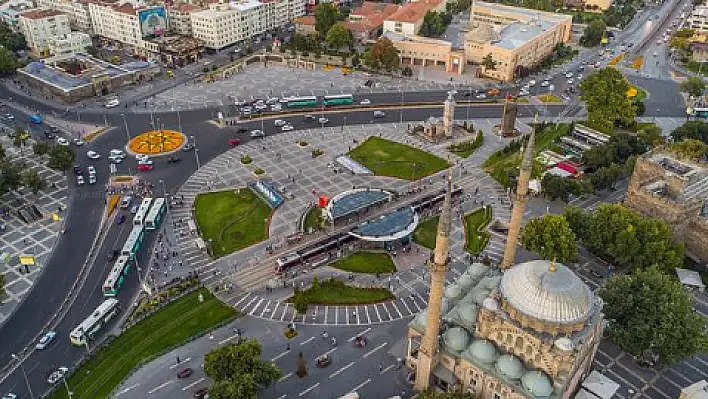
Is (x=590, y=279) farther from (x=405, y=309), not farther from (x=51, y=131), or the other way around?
(x=51, y=131)

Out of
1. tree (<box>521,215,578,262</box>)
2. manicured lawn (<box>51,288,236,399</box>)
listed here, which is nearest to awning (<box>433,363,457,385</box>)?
tree (<box>521,215,578,262</box>)

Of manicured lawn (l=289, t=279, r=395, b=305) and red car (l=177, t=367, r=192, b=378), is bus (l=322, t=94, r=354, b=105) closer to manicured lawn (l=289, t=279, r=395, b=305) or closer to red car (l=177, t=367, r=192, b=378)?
manicured lawn (l=289, t=279, r=395, b=305)

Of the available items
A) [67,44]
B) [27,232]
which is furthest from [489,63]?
[27,232]

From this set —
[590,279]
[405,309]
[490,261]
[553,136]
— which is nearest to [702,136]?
[553,136]

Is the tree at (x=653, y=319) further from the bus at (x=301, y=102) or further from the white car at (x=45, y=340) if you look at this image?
the bus at (x=301, y=102)

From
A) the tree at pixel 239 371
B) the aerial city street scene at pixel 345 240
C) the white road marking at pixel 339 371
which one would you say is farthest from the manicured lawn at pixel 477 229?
the tree at pixel 239 371

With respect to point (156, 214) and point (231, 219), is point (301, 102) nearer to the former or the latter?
point (231, 219)

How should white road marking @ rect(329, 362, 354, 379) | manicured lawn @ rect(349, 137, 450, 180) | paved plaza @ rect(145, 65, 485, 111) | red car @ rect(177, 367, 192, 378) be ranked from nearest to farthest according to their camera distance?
red car @ rect(177, 367, 192, 378)
white road marking @ rect(329, 362, 354, 379)
manicured lawn @ rect(349, 137, 450, 180)
paved plaza @ rect(145, 65, 485, 111)
